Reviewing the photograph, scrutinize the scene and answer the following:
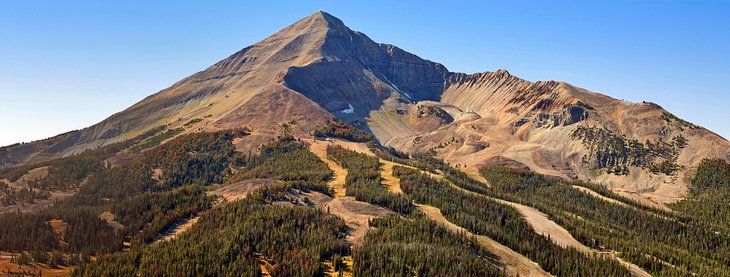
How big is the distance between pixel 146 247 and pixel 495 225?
2335 inches

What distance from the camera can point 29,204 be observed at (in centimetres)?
10750

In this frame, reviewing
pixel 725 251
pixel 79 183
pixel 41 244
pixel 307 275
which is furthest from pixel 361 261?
pixel 79 183

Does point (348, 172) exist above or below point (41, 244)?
above

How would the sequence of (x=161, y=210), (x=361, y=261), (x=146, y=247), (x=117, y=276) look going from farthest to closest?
(x=161, y=210) → (x=146, y=247) → (x=361, y=261) → (x=117, y=276)

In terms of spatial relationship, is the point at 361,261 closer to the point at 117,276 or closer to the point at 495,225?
the point at 117,276

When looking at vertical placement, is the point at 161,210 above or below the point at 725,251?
above

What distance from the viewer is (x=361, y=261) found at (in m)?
60.7

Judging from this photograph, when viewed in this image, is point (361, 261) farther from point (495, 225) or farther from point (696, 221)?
point (696, 221)

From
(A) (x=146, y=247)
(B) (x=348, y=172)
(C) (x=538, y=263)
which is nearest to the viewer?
(A) (x=146, y=247)

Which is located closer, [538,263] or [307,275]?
[307,275]

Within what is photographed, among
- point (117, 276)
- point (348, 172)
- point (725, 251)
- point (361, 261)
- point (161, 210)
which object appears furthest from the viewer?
point (348, 172)

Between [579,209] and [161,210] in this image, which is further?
[579,209]

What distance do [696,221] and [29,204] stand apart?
15652cm

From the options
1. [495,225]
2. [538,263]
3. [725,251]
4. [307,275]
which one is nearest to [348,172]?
[495,225]
